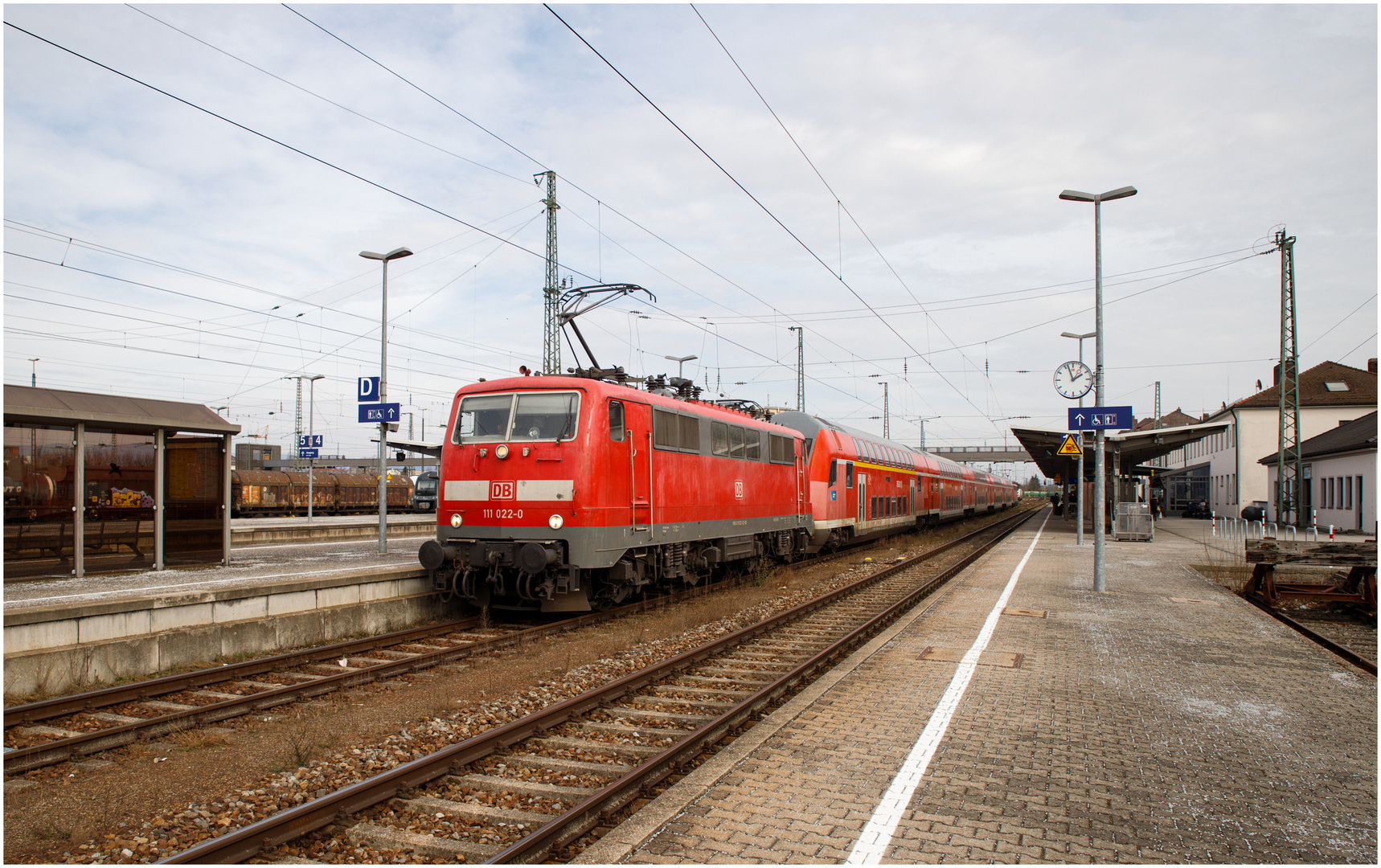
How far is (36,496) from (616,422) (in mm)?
7893

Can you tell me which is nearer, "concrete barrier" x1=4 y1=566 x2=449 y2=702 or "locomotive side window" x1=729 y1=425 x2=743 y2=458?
"concrete barrier" x1=4 y1=566 x2=449 y2=702

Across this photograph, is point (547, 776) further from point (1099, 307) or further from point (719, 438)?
point (1099, 307)

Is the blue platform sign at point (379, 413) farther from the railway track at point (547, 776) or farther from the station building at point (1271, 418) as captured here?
the station building at point (1271, 418)

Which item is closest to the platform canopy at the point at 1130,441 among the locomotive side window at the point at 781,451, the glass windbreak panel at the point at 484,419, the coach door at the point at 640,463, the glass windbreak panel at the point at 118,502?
the locomotive side window at the point at 781,451

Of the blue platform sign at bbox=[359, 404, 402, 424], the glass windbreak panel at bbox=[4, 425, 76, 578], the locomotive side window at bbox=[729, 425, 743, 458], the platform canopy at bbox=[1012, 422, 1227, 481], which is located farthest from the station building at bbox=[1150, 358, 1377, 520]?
the glass windbreak panel at bbox=[4, 425, 76, 578]

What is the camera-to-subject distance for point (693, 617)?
456 inches

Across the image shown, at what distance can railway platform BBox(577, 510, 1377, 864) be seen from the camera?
169 inches

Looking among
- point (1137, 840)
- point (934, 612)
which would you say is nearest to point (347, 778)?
point (1137, 840)

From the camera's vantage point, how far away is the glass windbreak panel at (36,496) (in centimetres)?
1093

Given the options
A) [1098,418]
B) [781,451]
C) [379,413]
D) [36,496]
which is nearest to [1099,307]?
[1098,418]

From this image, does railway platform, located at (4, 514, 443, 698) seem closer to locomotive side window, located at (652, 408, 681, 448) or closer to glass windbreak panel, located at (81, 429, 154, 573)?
glass windbreak panel, located at (81, 429, 154, 573)

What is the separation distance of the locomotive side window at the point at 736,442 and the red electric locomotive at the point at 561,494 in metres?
1.64

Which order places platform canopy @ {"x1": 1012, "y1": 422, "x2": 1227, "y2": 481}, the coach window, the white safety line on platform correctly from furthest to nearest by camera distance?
1. platform canopy @ {"x1": 1012, "y1": 422, "x2": 1227, "y2": 481}
2. the coach window
3. the white safety line on platform

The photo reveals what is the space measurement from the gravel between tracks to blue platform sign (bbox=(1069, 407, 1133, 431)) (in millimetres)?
Result: 8615
